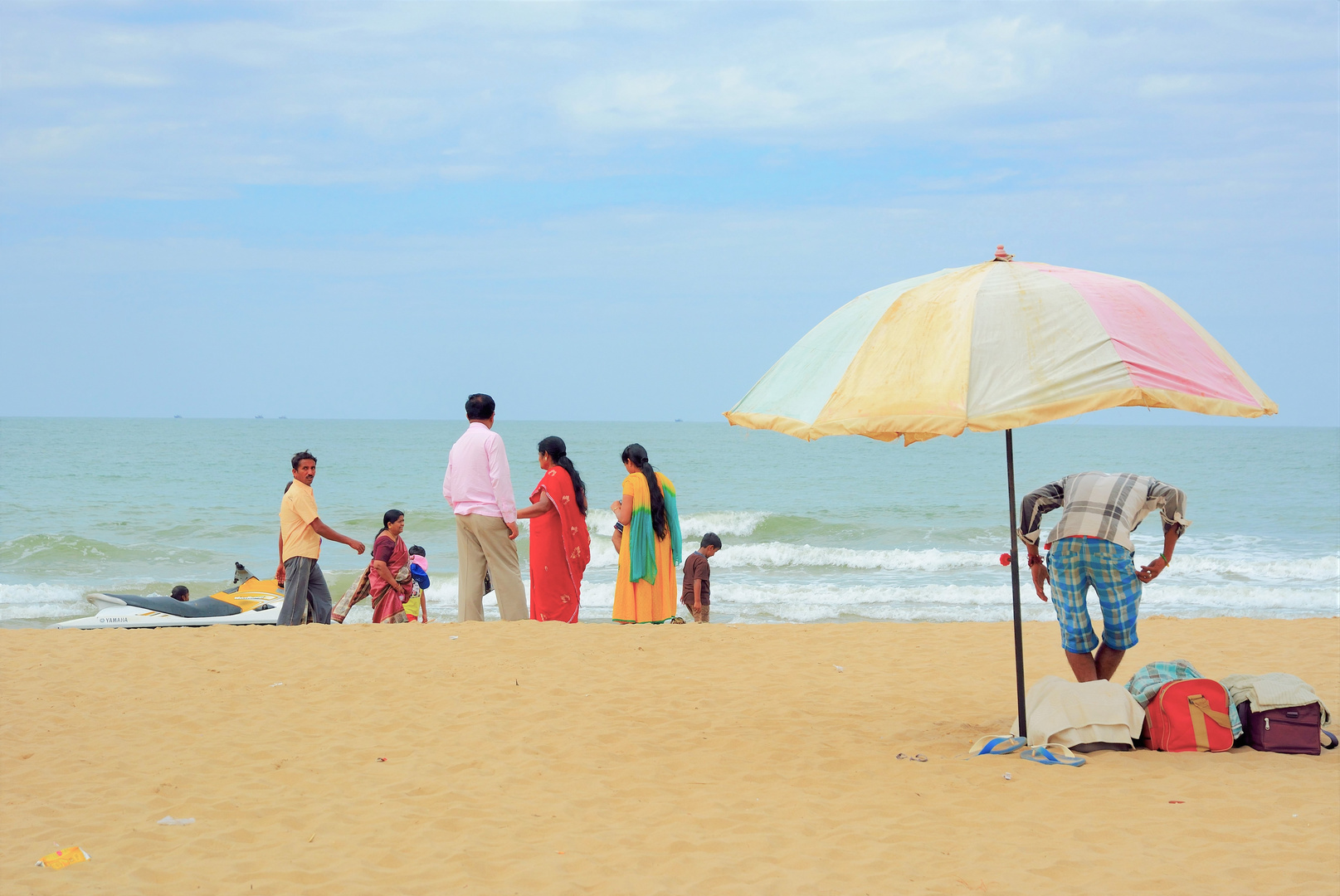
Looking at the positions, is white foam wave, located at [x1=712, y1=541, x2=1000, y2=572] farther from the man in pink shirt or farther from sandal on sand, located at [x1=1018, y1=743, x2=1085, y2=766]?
sandal on sand, located at [x1=1018, y1=743, x2=1085, y2=766]

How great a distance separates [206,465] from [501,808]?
153ft

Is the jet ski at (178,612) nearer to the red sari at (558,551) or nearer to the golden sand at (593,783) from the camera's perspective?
the golden sand at (593,783)

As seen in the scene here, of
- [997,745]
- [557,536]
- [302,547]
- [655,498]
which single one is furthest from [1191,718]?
[302,547]

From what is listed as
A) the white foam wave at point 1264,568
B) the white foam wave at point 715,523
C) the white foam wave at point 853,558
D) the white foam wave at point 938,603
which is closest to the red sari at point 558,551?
the white foam wave at point 938,603

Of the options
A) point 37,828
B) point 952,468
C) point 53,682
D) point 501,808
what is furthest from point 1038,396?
point 952,468

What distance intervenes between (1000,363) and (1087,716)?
2.15 meters

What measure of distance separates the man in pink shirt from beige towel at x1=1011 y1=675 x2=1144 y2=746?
166 inches

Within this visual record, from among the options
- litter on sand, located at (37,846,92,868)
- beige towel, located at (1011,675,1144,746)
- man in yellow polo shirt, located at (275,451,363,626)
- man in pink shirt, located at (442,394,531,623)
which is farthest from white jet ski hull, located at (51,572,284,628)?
beige towel, located at (1011,675,1144,746)

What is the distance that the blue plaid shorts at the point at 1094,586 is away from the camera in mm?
4699

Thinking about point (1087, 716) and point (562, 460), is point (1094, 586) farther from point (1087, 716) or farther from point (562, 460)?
point (562, 460)

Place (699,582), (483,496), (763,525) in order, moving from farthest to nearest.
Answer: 1. (763,525)
2. (699,582)
3. (483,496)

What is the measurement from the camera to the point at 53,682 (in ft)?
22.3

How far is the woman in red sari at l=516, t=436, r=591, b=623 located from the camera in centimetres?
795

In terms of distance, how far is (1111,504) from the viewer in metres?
4.66
